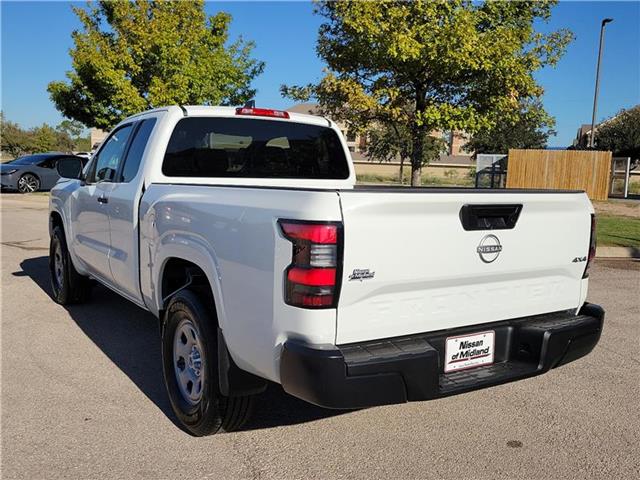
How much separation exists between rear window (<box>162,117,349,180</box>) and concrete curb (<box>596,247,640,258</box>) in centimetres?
684

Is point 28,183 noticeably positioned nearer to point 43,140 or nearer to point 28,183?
point 28,183

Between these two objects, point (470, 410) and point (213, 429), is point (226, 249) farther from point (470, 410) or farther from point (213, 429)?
point (470, 410)

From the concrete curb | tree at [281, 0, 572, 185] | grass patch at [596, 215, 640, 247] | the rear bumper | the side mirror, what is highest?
tree at [281, 0, 572, 185]

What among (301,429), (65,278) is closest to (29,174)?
(65,278)

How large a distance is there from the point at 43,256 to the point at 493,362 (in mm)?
8299

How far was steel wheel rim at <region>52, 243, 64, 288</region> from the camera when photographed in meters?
6.27

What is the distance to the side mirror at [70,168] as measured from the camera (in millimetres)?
5863

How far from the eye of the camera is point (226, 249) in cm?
296

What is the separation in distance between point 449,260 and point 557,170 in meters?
22.0

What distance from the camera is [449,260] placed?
2891mm

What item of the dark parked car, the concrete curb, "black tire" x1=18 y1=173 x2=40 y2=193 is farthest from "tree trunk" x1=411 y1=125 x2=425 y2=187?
"black tire" x1=18 y1=173 x2=40 y2=193

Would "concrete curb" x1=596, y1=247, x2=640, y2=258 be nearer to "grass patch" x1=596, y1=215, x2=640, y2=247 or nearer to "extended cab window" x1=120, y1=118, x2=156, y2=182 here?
"grass patch" x1=596, y1=215, x2=640, y2=247

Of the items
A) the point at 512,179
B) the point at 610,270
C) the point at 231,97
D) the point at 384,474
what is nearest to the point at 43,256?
the point at 384,474

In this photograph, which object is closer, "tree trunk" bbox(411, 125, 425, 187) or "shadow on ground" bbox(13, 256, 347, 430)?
"shadow on ground" bbox(13, 256, 347, 430)
